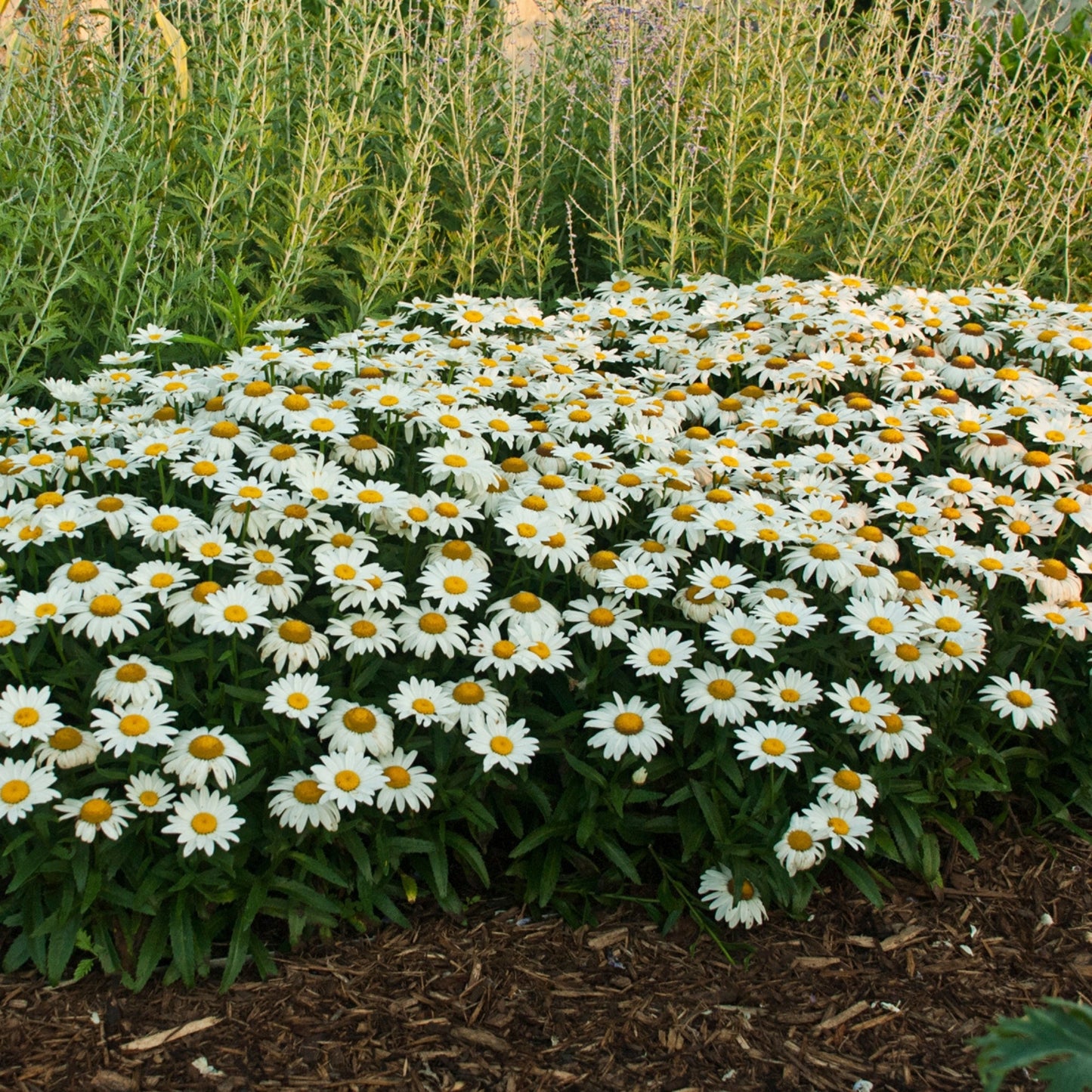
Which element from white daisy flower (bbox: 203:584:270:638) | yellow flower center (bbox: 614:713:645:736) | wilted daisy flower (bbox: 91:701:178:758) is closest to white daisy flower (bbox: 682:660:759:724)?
yellow flower center (bbox: 614:713:645:736)

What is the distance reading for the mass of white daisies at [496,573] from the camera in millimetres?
2533

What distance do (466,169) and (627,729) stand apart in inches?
135

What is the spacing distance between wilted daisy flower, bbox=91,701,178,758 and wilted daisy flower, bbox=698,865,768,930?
1.22 metres

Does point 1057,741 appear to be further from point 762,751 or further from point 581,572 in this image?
point 581,572

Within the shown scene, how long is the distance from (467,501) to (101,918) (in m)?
1.28

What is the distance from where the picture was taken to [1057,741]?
10.4ft

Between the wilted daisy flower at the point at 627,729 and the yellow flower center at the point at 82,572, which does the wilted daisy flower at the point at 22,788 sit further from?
the wilted daisy flower at the point at 627,729

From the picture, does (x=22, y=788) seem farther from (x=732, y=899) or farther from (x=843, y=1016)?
(x=843, y=1016)

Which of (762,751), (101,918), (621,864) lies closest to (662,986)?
(621,864)

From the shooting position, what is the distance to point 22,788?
231 centimetres

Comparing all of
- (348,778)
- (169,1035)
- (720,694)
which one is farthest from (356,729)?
(720,694)

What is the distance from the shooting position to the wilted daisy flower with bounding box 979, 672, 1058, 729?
277 centimetres

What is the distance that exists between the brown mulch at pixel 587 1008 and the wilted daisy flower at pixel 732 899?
85 mm

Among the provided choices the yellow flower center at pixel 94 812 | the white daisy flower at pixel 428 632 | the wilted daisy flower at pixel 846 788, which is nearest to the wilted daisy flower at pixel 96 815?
the yellow flower center at pixel 94 812
